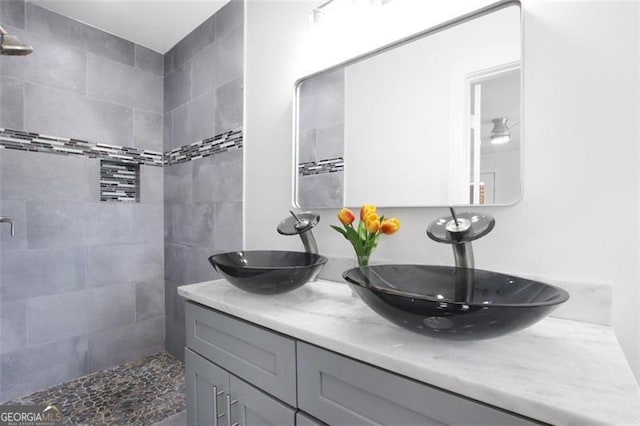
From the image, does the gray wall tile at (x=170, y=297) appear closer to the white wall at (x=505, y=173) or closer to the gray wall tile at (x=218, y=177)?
the gray wall tile at (x=218, y=177)

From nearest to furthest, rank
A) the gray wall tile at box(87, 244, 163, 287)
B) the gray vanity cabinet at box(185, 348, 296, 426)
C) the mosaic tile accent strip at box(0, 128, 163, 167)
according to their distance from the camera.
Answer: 1. the gray vanity cabinet at box(185, 348, 296, 426)
2. the mosaic tile accent strip at box(0, 128, 163, 167)
3. the gray wall tile at box(87, 244, 163, 287)

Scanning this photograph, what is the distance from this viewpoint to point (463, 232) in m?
0.88

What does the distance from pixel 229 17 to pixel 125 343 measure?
2324mm

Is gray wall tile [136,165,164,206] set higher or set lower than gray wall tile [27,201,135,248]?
higher

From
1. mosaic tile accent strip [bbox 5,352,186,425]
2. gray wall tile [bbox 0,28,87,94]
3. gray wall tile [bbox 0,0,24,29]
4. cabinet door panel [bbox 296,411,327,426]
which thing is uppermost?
gray wall tile [bbox 0,0,24,29]

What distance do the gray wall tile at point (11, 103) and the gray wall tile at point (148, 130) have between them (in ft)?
1.99

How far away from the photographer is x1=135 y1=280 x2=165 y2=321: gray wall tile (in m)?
2.33

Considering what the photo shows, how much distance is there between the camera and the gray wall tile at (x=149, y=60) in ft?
7.66

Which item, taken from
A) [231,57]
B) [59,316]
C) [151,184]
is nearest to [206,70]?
[231,57]

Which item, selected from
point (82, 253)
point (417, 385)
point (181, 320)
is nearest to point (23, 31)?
point (82, 253)

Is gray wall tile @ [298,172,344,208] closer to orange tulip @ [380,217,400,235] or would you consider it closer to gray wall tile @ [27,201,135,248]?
orange tulip @ [380,217,400,235]

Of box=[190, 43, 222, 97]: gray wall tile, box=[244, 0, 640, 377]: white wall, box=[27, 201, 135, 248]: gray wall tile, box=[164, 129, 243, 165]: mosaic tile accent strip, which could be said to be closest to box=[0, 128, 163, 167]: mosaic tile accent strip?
box=[164, 129, 243, 165]: mosaic tile accent strip

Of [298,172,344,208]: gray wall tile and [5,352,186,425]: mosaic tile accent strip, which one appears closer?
[298,172,344,208]: gray wall tile

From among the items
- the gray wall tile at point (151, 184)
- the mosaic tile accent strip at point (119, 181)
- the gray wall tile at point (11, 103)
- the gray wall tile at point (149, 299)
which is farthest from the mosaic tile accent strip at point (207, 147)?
the gray wall tile at point (149, 299)
